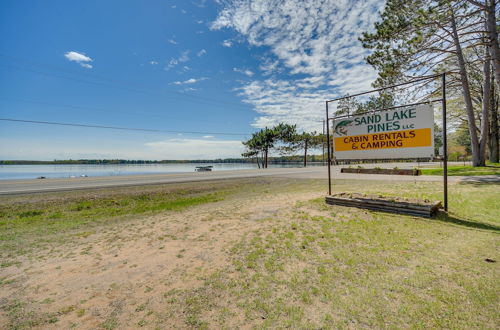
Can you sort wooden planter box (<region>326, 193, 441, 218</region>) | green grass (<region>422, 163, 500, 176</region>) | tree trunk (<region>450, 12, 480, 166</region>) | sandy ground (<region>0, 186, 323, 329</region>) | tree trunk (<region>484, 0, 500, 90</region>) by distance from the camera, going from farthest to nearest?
1. tree trunk (<region>450, 12, 480, 166</region>)
2. green grass (<region>422, 163, 500, 176</region>)
3. tree trunk (<region>484, 0, 500, 90</region>)
4. wooden planter box (<region>326, 193, 441, 218</region>)
5. sandy ground (<region>0, 186, 323, 329</region>)

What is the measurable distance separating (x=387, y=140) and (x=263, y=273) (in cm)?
648

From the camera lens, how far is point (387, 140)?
721 centimetres

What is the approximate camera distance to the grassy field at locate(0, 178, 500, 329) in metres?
2.38

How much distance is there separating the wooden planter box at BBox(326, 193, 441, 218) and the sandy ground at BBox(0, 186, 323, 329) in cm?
335

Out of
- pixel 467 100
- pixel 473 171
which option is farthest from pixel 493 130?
pixel 473 171

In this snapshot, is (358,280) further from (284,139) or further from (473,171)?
(284,139)

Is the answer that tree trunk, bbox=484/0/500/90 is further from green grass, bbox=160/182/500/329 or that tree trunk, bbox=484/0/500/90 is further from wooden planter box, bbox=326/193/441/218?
green grass, bbox=160/182/500/329

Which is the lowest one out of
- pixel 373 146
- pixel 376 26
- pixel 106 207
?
pixel 106 207

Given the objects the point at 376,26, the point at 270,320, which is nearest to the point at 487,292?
the point at 270,320

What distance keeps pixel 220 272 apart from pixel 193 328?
113 cm

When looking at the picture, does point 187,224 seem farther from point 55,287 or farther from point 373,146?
point 373,146

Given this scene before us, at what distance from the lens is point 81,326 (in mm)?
2381

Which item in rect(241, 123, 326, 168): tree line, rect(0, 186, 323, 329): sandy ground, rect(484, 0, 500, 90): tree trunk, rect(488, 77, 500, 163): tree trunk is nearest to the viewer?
rect(0, 186, 323, 329): sandy ground

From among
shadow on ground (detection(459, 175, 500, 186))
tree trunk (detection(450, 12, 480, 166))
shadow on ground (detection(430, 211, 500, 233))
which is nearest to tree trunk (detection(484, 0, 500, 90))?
tree trunk (detection(450, 12, 480, 166))
